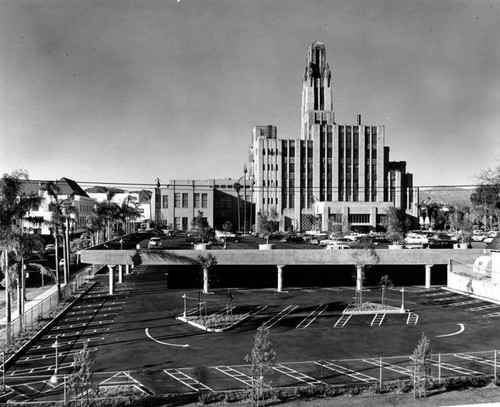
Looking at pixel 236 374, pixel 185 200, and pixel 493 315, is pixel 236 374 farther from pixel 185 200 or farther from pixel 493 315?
pixel 185 200

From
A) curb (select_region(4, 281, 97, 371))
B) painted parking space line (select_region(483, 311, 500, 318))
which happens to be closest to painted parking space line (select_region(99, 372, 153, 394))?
curb (select_region(4, 281, 97, 371))

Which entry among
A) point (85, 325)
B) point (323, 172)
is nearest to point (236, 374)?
point (85, 325)

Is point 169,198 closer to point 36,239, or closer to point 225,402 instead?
point 36,239

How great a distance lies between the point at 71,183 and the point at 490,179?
4833 inches

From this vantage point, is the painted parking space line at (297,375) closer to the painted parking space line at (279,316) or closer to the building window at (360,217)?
the painted parking space line at (279,316)

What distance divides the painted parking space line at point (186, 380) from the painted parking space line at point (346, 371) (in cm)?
604

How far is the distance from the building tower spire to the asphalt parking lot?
119445mm

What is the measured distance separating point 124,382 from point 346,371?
433 inches

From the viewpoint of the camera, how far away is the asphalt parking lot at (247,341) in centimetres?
2348

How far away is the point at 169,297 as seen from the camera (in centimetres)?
4766

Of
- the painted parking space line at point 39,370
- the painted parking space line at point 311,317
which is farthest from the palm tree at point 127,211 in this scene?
the painted parking space line at point 39,370

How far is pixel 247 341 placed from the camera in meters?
30.7

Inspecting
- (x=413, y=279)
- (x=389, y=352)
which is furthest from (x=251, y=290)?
(x=389, y=352)

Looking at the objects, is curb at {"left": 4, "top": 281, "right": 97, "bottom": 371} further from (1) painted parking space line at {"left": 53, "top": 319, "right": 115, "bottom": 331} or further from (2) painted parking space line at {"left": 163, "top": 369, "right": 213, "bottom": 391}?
(2) painted parking space line at {"left": 163, "top": 369, "right": 213, "bottom": 391}
